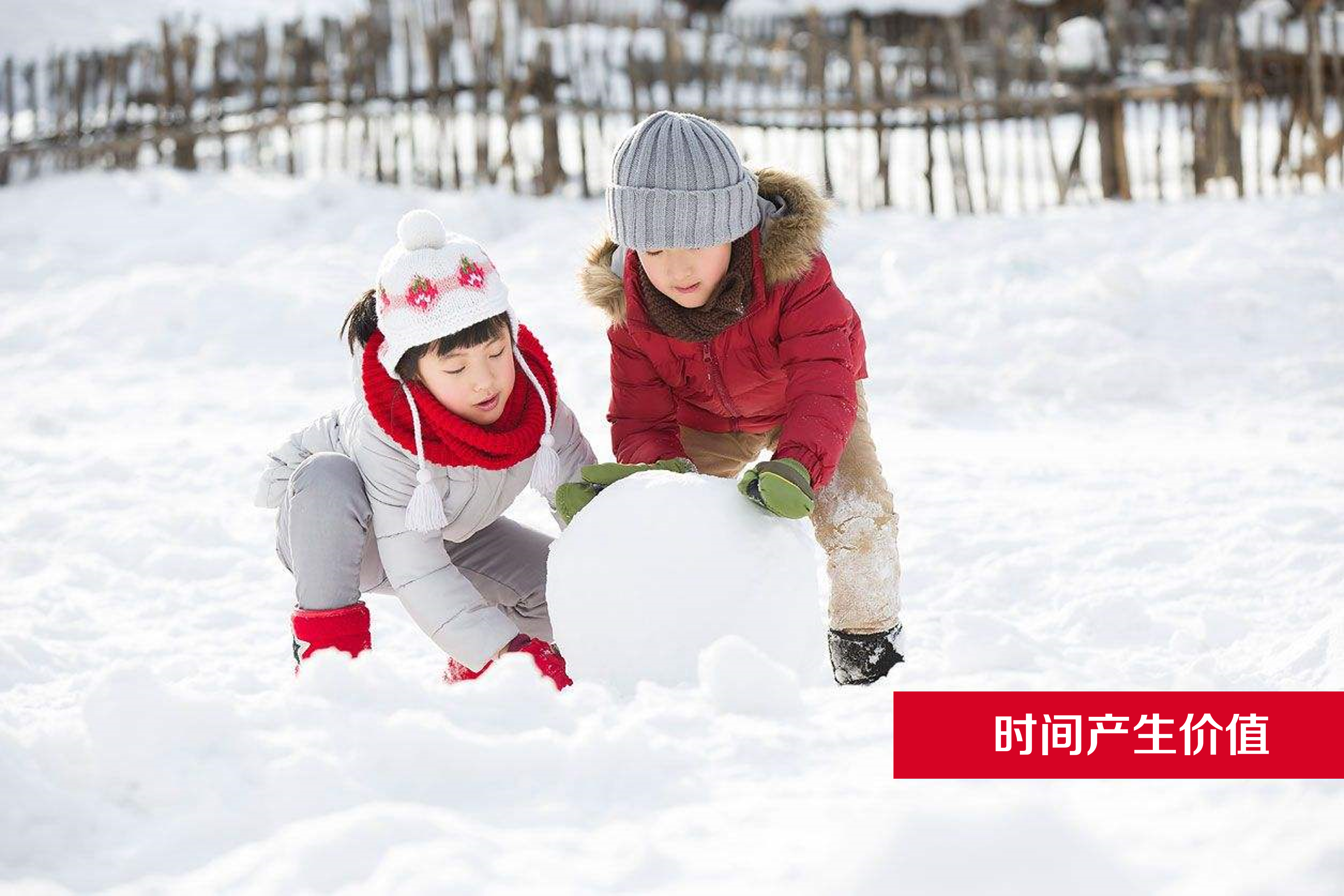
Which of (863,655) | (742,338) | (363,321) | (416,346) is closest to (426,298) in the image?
(416,346)

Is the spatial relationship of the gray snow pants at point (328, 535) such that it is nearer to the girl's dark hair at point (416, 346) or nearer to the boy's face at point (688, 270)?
the girl's dark hair at point (416, 346)

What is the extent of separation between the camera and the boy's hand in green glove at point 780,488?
6.91 ft

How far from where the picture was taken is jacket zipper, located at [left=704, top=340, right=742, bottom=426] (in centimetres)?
261

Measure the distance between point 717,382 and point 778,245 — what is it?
32 centimetres

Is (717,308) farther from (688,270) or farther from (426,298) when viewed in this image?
(426,298)

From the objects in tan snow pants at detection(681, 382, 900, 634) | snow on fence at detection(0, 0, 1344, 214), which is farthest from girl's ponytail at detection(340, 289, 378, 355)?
snow on fence at detection(0, 0, 1344, 214)

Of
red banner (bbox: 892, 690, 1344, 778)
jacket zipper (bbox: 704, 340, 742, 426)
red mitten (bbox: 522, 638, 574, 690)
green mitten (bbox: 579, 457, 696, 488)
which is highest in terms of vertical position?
jacket zipper (bbox: 704, 340, 742, 426)

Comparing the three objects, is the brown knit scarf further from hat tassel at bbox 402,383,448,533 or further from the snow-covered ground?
the snow-covered ground

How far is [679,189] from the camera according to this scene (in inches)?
96.0

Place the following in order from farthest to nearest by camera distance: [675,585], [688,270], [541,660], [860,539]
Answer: [860,539]
[688,270]
[541,660]
[675,585]

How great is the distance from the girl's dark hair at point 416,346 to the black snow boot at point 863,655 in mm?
910

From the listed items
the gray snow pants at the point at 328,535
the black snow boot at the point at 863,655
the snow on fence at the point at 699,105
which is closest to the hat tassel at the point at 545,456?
the gray snow pants at the point at 328,535

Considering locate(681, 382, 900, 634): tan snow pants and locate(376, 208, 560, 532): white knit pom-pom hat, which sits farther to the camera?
locate(681, 382, 900, 634): tan snow pants

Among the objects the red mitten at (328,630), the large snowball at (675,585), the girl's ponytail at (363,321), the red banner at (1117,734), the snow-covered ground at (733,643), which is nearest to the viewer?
the snow-covered ground at (733,643)
